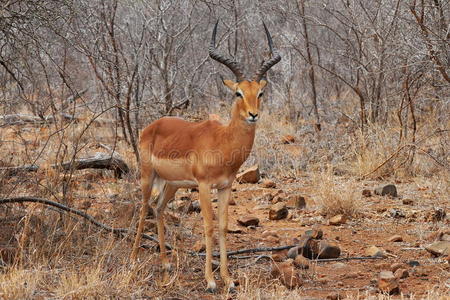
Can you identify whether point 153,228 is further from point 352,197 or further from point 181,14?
point 181,14

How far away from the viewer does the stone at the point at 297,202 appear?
859 cm

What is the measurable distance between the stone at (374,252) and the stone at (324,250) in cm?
33

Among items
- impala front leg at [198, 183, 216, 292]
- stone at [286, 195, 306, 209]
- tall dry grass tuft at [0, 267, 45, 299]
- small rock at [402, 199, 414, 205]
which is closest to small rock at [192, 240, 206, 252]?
impala front leg at [198, 183, 216, 292]

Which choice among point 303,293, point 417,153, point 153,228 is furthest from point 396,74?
point 303,293

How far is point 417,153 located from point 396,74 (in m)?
2.11

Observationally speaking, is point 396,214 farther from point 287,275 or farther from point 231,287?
point 231,287

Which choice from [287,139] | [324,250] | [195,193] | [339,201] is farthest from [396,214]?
[287,139]

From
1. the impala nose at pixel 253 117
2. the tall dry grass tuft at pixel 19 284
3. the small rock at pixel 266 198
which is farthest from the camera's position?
the small rock at pixel 266 198

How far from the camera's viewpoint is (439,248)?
20.6 ft

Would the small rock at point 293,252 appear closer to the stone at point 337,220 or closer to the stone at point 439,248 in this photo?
the stone at point 439,248

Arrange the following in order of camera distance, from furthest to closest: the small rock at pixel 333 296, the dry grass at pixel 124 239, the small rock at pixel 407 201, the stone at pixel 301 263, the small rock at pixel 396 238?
the small rock at pixel 407 201, the small rock at pixel 396 238, the stone at pixel 301 263, the small rock at pixel 333 296, the dry grass at pixel 124 239

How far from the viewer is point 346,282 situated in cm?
562

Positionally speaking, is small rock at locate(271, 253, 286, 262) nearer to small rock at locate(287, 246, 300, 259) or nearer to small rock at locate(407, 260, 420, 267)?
small rock at locate(287, 246, 300, 259)

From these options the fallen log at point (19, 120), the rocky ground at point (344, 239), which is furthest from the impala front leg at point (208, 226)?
the fallen log at point (19, 120)
